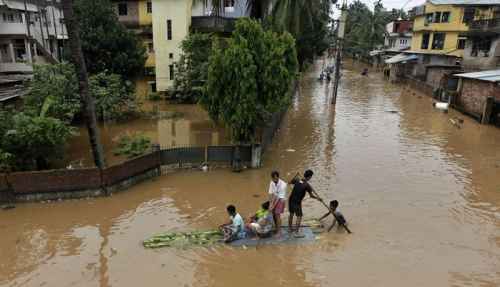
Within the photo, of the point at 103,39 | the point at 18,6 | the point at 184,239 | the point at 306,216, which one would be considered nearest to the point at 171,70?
the point at 103,39

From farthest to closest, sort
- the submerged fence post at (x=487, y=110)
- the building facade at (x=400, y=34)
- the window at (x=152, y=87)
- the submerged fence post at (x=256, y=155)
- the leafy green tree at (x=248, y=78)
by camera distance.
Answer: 1. the building facade at (x=400, y=34)
2. the window at (x=152, y=87)
3. the submerged fence post at (x=487, y=110)
4. the submerged fence post at (x=256, y=155)
5. the leafy green tree at (x=248, y=78)

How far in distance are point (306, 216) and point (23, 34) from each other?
2798cm

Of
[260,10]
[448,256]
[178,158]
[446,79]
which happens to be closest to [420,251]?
[448,256]

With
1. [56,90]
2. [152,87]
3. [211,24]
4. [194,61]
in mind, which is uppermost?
[211,24]

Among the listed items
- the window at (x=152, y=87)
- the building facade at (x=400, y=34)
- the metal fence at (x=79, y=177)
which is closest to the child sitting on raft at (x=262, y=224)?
the metal fence at (x=79, y=177)

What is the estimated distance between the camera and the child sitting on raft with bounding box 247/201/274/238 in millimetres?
8664

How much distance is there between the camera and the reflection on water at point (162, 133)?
49.3 ft

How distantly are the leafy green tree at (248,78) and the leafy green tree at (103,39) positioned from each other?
46.1 ft

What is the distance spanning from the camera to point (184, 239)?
340 inches

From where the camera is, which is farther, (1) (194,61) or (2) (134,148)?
(1) (194,61)

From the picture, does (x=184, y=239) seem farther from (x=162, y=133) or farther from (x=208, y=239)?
(x=162, y=133)

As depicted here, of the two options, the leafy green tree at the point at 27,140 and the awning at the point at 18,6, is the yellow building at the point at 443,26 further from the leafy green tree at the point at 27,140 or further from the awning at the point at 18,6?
the awning at the point at 18,6

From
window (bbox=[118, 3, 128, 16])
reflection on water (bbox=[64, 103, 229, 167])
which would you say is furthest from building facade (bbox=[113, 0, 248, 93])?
reflection on water (bbox=[64, 103, 229, 167])

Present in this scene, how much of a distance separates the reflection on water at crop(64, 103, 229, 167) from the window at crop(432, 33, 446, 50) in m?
33.0
